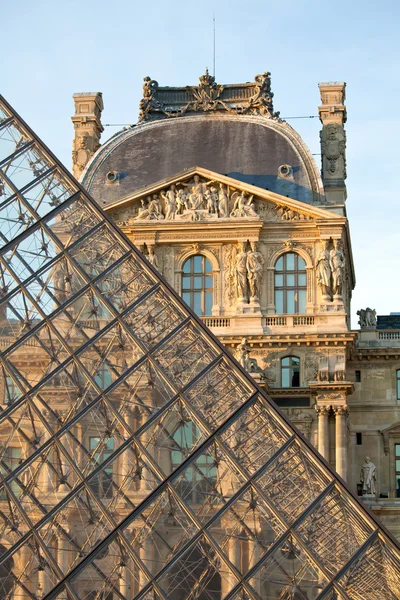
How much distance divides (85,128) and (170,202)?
5.07 m

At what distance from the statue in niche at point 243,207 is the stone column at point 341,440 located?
6.19m

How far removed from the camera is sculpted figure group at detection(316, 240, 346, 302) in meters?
44.0

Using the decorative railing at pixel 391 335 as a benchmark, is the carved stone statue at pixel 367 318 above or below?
above

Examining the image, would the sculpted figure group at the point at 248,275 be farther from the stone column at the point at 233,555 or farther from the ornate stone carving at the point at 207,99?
the stone column at the point at 233,555

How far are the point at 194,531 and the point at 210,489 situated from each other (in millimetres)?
915

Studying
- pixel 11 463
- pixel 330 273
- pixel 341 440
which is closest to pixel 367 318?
pixel 330 273

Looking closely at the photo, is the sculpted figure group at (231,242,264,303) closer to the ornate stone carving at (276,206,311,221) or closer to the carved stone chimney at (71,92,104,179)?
the ornate stone carving at (276,206,311,221)

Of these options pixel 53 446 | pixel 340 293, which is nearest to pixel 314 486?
pixel 53 446

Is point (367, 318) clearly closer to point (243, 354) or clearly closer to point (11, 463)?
point (243, 354)

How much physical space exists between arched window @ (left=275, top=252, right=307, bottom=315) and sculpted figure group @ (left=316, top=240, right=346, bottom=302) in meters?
0.61

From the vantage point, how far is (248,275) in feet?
144

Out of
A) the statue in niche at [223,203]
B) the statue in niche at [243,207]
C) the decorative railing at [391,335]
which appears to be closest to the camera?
the statue in niche at [243,207]

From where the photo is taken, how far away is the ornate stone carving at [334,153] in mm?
46719

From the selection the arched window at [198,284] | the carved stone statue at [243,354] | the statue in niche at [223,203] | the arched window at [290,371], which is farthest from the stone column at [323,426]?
the statue in niche at [223,203]
